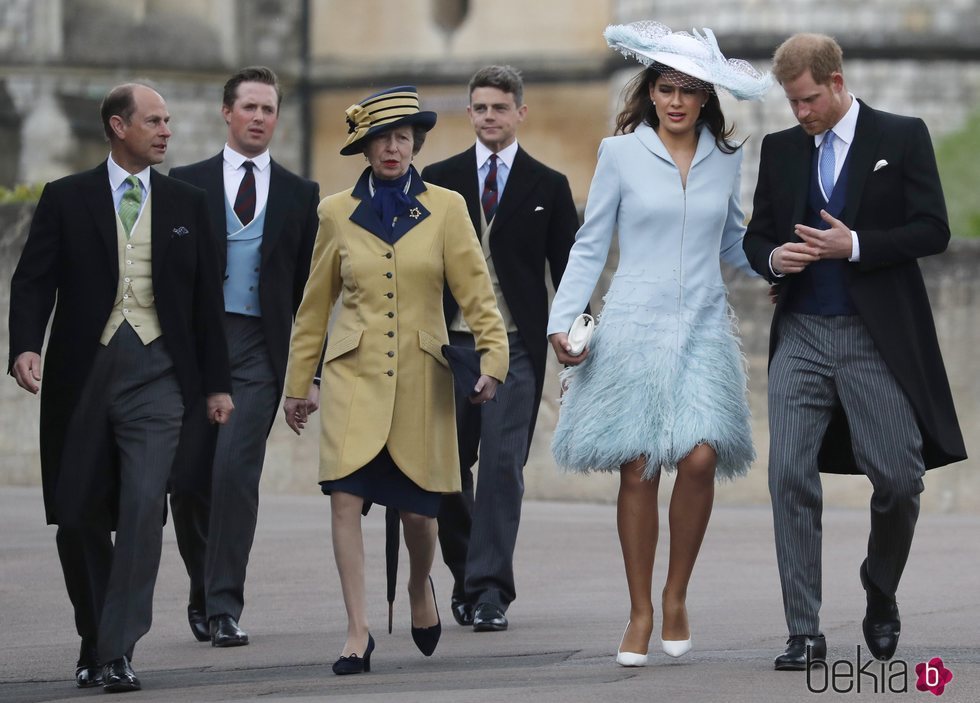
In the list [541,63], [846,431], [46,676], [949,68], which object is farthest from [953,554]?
[541,63]

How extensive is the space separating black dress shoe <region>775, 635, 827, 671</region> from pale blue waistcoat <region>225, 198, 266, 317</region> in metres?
2.57

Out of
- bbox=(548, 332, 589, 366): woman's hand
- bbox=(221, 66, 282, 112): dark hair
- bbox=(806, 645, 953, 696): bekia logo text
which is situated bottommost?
bbox=(806, 645, 953, 696): bekia logo text

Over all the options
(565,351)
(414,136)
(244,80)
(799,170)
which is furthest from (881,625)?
(244,80)

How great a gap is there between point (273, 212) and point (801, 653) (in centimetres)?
284

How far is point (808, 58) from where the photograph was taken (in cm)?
681

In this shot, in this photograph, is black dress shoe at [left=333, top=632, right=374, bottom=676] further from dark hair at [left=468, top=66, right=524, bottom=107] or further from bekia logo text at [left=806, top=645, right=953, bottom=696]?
dark hair at [left=468, top=66, right=524, bottom=107]

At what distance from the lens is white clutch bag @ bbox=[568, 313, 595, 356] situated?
7059 millimetres

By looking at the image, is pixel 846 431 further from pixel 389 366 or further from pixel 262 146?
pixel 262 146

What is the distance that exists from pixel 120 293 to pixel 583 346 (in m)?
1.45

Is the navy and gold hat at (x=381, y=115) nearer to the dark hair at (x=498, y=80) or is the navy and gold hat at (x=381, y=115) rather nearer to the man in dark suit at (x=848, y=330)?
the man in dark suit at (x=848, y=330)

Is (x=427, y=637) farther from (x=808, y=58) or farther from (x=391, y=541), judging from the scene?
(x=808, y=58)

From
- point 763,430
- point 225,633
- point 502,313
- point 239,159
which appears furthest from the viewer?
point 763,430

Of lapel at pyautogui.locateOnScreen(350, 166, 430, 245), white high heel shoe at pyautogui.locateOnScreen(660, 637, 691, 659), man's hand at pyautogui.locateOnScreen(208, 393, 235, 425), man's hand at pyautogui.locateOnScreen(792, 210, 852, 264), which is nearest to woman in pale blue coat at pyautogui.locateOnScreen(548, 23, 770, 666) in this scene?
white high heel shoe at pyautogui.locateOnScreen(660, 637, 691, 659)

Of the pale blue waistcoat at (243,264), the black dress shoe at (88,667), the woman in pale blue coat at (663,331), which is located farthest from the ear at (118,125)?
the black dress shoe at (88,667)
